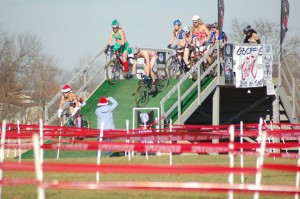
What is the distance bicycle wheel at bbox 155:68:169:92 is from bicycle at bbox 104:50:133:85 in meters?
1.12

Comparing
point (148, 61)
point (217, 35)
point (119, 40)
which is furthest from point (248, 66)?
point (119, 40)

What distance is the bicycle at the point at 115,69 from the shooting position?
3066 cm

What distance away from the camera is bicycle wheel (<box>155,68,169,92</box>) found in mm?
30578

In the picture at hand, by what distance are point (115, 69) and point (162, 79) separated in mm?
2055

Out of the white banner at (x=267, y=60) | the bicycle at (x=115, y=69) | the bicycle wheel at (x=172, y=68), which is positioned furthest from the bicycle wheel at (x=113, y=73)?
the white banner at (x=267, y=60)

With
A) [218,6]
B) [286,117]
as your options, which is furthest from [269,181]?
[286,117]

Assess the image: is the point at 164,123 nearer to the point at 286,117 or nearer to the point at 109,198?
the point at 286,117

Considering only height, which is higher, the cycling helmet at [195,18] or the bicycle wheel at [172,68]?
the cycling helmet at [195,18]

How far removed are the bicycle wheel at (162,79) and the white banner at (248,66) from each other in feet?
8.52

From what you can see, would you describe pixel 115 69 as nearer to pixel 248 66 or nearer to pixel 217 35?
pixel 217 35

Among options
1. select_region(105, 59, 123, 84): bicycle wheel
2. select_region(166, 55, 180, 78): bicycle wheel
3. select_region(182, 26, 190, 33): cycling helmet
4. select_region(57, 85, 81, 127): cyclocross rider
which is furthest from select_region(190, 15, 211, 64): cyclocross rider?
select_region(57, 85, 81, 127): cyclocross rider

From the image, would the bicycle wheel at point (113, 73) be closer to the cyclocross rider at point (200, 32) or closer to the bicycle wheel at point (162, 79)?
the bicycle wheel at point (162, 79)

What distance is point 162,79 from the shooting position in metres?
31.2

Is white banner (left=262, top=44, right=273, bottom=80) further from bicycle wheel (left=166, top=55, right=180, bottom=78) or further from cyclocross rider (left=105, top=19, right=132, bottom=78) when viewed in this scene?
cyclocross rider (left=105, top=19, right=132, bottom=78)
